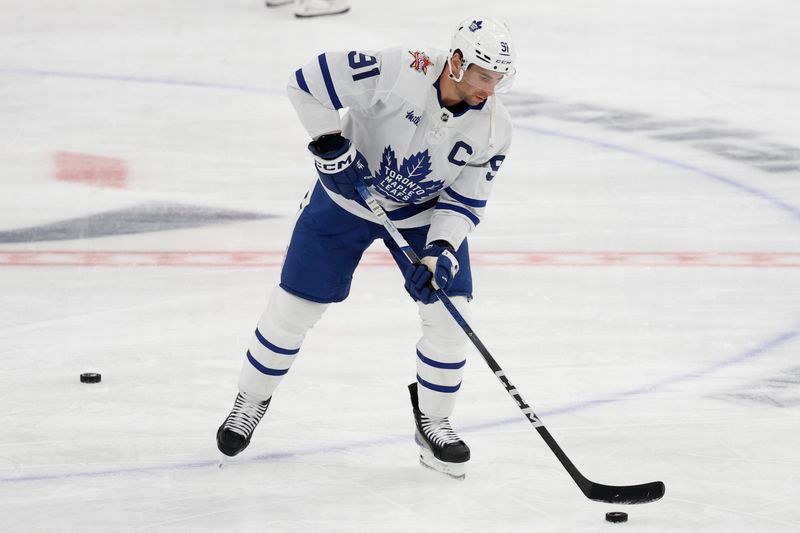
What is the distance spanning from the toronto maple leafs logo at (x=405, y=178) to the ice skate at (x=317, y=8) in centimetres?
617

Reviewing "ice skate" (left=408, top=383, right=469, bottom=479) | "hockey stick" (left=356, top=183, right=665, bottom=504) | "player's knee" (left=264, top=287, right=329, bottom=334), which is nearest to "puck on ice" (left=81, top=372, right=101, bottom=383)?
"player's knee" (left=264, top=287, right=329, bottom=334)

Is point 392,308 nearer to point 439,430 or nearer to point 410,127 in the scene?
point 439,430

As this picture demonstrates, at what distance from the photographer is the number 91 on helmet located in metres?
3.09

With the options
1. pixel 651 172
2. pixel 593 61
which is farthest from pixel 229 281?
pixel 593 61

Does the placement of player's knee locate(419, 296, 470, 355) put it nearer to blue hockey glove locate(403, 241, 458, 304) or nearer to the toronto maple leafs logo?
blue hockey glove locate(403, 241, 458, 304)

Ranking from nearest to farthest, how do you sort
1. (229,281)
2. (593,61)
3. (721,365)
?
(721,365)
(229,281)
(593,61)

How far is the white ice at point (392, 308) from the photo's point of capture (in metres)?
Answer: 3.31

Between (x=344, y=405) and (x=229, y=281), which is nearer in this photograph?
(x=344, y=405)

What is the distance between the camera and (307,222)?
11.2 feet

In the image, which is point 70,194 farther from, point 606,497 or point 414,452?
point 606,497

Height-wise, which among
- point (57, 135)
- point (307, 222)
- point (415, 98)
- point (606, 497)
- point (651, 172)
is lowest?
point (57, 135)

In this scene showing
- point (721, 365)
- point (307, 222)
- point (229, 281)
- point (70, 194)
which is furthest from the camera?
point (70, 194)

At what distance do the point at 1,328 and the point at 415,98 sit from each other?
1930 millimetres

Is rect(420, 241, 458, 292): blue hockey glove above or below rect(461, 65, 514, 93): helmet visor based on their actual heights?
below
